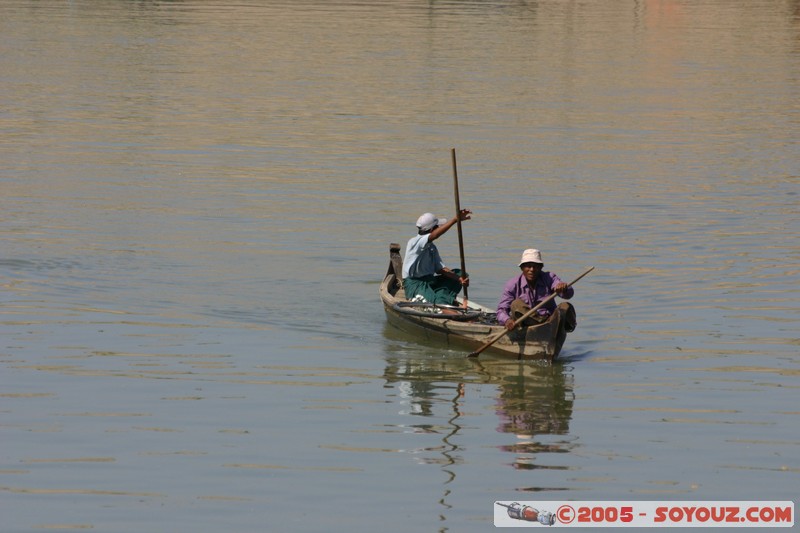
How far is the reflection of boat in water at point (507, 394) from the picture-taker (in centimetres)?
1240

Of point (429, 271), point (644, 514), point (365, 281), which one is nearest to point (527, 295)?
point (429, 271)

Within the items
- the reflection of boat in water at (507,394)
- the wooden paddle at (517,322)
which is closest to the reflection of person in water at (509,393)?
the reflection of boat in water at (507,394)

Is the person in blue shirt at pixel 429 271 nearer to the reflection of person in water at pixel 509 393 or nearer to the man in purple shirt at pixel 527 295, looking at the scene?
the reflection of person in water at pixel 509 393

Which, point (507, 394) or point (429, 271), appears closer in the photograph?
point (507, 394)

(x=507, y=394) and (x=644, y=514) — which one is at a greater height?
(x=507, y=394)

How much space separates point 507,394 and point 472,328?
50.4 inches

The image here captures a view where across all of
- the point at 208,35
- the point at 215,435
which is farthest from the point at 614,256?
the point at 208,35

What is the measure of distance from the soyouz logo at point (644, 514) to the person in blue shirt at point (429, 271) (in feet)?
20.2

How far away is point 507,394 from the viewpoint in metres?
14.2

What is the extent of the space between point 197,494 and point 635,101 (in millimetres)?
29003

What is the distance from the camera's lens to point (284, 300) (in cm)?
1864

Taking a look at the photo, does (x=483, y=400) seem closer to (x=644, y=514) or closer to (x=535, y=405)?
(x=535, y=405)

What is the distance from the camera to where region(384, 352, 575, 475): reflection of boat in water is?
12.4 m

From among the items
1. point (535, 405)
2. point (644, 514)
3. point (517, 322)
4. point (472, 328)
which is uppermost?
point (517, 322)
